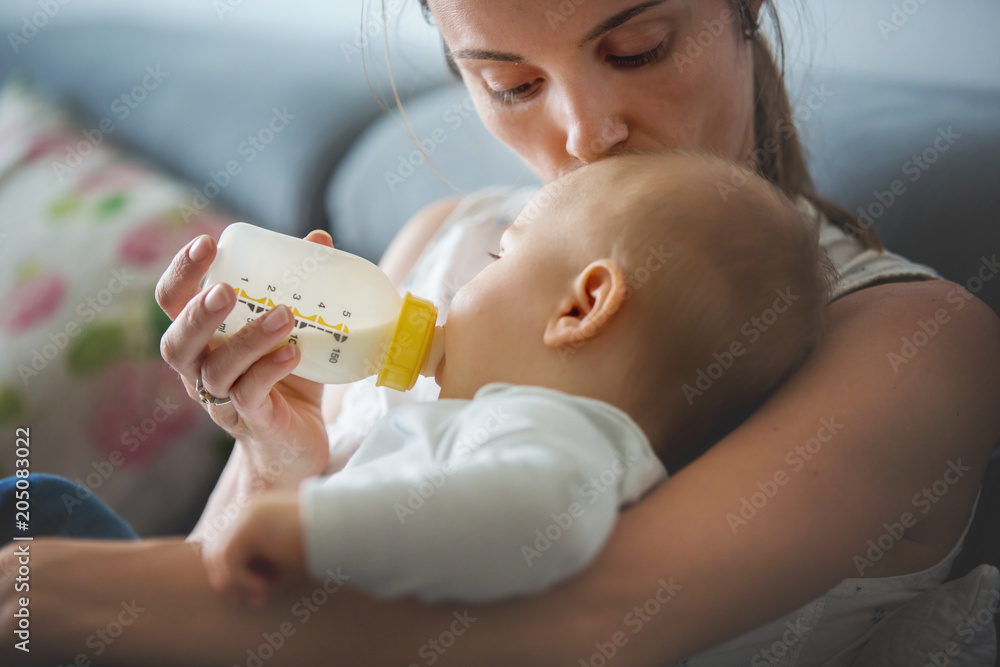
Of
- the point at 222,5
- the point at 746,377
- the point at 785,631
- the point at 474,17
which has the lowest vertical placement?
the point at 785,631

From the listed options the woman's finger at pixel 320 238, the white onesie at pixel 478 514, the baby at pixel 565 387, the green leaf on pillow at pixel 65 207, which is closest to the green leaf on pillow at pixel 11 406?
the green leaf on pillow at pixel 65 207

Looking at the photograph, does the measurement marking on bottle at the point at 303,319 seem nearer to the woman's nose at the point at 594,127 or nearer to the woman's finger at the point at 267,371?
the woman's finger at the point at 267,371

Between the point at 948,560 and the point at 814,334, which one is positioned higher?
the point at 814,334

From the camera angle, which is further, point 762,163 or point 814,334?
point 762,163

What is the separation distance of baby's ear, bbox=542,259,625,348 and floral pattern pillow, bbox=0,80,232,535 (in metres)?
1.05

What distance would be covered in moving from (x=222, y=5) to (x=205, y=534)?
1.97 m

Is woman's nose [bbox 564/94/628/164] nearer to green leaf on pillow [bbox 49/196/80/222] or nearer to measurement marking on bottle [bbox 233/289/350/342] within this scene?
measurement marking on bottle [bbox 233/289/350/342]

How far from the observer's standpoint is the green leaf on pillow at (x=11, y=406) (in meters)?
1.44

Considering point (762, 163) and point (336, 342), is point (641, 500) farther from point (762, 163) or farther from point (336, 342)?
point (762, 163)

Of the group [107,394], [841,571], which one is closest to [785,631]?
[841,571]

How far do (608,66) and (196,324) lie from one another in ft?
1.75

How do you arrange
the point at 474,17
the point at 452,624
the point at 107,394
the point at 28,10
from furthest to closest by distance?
1. the point at 28,10
2. the point at 107,394
3. the point at 474,17
4. the point at 452,624

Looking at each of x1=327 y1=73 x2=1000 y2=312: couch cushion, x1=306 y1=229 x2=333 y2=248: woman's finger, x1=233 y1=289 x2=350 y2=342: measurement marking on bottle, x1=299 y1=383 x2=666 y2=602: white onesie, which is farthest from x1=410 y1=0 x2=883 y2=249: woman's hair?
x1=299 y1=383 x2=666 y2=602: white onesie

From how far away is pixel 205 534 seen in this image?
1098mm
